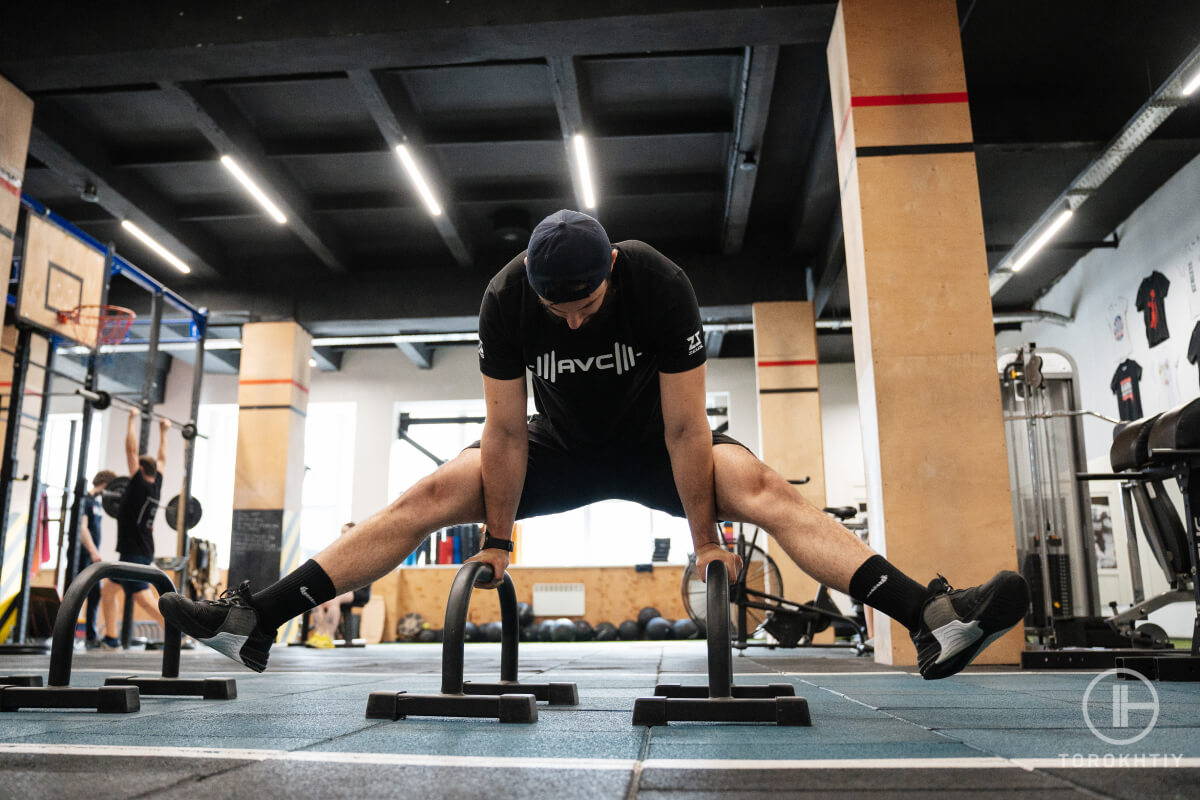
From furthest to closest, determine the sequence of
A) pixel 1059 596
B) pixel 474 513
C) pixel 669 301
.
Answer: pixel 1059 596
pixel 474 513
pixel 669 301

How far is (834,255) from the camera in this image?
873 centimetres

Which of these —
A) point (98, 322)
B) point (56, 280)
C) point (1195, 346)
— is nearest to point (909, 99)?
point (1195, 346)

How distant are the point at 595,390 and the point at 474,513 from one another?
1.39 feet

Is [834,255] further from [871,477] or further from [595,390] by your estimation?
[595,390]

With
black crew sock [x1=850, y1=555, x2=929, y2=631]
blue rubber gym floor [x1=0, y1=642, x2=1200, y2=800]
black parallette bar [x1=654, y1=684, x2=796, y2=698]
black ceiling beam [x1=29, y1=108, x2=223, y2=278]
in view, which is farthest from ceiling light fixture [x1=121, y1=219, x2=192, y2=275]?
black crew sock [x1=850, y1=555, x2=929, y2=631]

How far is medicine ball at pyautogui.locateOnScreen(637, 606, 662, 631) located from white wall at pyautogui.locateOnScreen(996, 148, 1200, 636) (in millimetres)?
5253

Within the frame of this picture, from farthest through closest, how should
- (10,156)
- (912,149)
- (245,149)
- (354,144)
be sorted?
(354,144), (245,149), (10,156), (912,149)

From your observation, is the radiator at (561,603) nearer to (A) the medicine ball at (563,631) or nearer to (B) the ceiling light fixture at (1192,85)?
(A) the medicine ball at (563,631)

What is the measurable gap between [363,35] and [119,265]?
12.1 feet

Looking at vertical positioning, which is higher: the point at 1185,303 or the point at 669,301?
the point at 1185,303

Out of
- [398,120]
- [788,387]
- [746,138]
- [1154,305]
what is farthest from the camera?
[788,387]

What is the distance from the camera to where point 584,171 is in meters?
8.11

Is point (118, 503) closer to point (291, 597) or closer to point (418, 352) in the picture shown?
point (418, 352)

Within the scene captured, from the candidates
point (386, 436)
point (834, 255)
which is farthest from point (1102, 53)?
point (386, 436)
